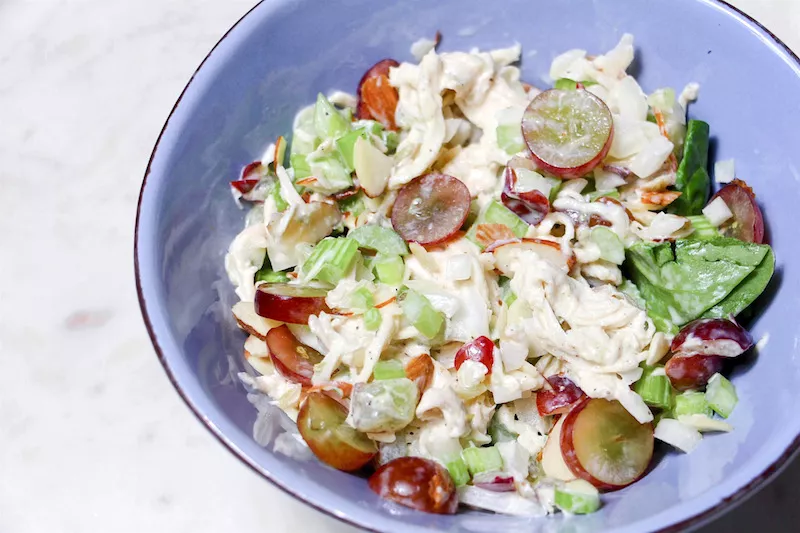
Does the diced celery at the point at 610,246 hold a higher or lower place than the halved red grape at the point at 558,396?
higher

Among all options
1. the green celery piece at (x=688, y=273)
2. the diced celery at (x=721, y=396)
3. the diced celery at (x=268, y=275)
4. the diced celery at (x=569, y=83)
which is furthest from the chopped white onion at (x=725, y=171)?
the diced celery at (x=268, y=275)

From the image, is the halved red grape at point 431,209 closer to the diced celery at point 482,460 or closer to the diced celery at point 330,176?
the diced celery at point 330,176

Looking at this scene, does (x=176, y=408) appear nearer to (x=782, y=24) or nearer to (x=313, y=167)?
(x=313, y=167)

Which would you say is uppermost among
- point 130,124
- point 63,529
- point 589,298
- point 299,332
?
point 589,298

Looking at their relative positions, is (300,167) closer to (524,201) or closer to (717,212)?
(524,201)

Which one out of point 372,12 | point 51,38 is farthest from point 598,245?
point 51,38

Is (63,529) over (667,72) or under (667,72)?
under

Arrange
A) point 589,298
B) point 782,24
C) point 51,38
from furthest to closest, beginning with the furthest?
point 51,38 → point 782,24 → point 589,298

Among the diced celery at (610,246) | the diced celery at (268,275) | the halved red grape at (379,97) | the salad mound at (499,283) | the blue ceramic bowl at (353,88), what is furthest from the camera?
the halved red grape at (379,97)
